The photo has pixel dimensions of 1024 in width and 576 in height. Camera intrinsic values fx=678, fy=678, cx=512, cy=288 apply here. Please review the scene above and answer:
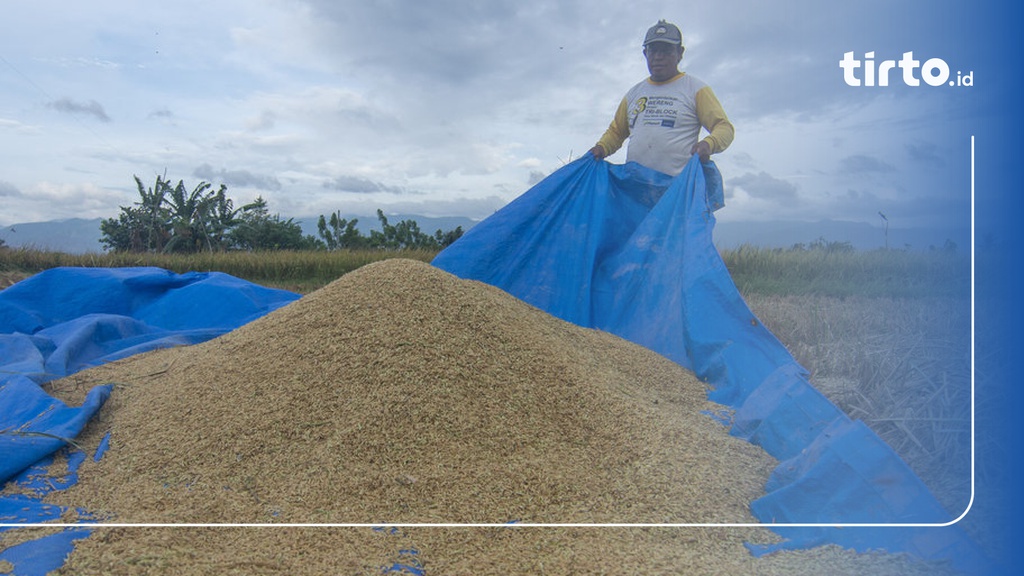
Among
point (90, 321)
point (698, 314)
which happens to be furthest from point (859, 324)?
point (90, 321)

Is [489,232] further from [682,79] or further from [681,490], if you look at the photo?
[681,490]

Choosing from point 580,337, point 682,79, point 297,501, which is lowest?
point 297,501

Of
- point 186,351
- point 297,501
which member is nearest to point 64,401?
point 186,351

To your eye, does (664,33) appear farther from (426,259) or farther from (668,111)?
(426,259)

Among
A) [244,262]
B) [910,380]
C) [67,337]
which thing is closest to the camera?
[910,380]

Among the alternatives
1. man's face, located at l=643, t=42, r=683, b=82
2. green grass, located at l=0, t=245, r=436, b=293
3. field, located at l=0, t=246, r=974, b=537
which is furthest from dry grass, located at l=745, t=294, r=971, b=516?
green grass, located at l=0, t=245, r=436, b=293

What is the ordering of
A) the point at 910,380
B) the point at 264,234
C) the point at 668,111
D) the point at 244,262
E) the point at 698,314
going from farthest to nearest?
the point at 264,234
the point at 244,262
the point at 668,111
the point at 698,314
the point at 910,380

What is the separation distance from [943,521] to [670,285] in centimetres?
195

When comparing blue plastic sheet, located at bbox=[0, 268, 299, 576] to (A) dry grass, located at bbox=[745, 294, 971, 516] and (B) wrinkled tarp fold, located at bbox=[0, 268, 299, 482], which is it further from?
(A) dry grass, located at bbox=[745, 294, 971, 516]

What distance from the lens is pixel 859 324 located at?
12.4ft

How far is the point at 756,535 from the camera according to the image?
1.73m

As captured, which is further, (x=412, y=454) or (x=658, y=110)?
(x=658, y=110)

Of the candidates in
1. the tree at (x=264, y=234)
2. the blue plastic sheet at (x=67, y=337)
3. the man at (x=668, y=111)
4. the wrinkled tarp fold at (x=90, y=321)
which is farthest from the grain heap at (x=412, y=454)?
the tree at (x=264, y=234)

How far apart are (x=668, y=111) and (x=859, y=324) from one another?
1617 millimetres
